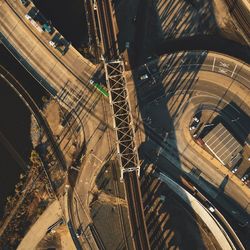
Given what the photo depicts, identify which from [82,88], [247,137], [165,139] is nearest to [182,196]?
[165,139]

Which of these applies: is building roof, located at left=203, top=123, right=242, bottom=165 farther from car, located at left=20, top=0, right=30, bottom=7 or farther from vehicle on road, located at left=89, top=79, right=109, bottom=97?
car, located at left=20, top=0, right=30, bottom=7

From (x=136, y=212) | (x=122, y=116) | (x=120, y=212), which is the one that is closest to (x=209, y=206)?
(x=136, y=212)

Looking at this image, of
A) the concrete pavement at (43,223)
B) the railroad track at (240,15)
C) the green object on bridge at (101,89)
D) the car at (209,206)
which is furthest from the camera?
the railroad track at (240,15)

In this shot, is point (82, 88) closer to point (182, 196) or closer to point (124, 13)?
point (124, 13)

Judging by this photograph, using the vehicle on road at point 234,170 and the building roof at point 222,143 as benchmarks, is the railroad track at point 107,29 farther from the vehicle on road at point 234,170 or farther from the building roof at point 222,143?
the vehicle on road at point 234,170

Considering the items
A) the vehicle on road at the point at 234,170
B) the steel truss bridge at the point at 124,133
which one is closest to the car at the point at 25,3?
the steel truss bridge at the point at 124,133

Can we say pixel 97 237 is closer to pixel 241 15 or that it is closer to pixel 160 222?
pixel 160 222

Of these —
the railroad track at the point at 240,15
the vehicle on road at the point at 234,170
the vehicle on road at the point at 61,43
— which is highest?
the railroad track at the point at 240,15
